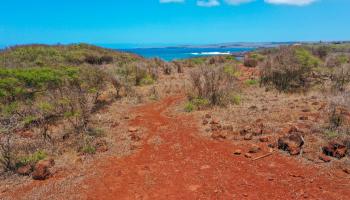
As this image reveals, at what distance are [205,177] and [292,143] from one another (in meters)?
2.04

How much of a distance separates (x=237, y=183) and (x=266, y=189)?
1.56 feet

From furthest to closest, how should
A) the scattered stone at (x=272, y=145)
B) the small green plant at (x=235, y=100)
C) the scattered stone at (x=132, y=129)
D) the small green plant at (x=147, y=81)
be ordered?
the small green plant at (x=147, y=81)
the small green plant at (x=235, y=100)
the scattered stone at (x=132, y=129)
the scattered stone at (x=272, y=145)

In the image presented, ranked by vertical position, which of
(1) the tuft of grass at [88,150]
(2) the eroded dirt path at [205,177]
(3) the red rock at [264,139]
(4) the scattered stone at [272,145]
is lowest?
(2) the eroded dirt path at [205,177]

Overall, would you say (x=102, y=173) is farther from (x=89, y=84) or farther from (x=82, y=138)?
(x=89, y=84)

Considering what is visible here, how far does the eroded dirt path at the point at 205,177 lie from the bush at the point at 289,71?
23.6 ft

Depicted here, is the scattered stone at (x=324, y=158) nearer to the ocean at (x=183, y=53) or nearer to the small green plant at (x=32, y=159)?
the small green plant at (x=32, y=159)

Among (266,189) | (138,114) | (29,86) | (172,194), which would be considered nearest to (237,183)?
(266,189)

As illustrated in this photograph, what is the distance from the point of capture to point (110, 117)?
964 centimetres

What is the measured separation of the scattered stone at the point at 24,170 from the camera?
595cm

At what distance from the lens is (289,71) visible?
516 inches

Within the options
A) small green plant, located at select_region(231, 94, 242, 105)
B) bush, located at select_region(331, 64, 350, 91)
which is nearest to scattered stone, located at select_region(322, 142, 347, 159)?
small green plant, located at select_region(231, 94, 242, 105)

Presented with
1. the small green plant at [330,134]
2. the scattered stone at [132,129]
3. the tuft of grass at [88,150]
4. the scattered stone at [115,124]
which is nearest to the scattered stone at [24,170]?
the tuft of grass at [88,150]

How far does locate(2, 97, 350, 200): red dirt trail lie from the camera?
505cm

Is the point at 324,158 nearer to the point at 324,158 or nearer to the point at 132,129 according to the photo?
the point at 324,158
